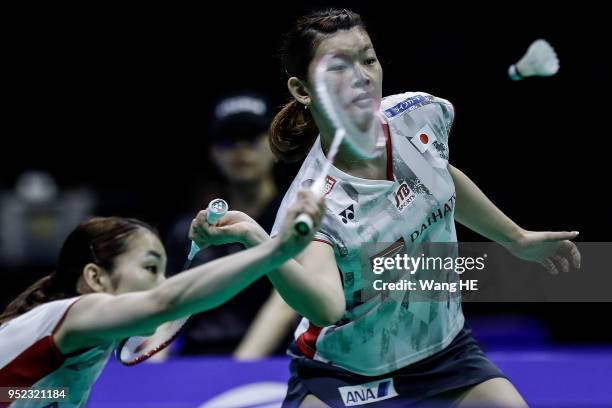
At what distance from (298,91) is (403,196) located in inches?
17.3

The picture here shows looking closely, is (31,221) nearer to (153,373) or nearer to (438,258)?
(153,373)

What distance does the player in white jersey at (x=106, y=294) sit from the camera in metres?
2.19

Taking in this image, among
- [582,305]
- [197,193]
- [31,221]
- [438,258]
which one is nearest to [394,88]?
[438,258]

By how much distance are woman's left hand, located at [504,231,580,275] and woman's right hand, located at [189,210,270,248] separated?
0.96m

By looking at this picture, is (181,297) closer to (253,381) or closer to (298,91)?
(298,91)

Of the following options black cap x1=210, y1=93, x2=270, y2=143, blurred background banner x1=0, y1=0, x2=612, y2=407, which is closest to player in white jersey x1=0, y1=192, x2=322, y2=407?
blurred background banner x1=0, y1=0, x2=612, y2=407

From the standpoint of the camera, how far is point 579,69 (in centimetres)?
543

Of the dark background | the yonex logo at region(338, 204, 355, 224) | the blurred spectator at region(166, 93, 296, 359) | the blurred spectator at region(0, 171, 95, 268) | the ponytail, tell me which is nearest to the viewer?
the yonex logo at region(338, 204, 355, 224)

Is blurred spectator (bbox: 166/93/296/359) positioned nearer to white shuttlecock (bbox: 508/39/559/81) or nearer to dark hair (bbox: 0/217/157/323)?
dark hair (bbox: 0/217/157/323)

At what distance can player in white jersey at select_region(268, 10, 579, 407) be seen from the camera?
2.66 metres

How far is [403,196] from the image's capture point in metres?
2.72

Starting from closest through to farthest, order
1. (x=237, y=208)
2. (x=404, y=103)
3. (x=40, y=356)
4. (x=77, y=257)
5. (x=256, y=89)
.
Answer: (x=40, y=356), (x=404, y=103), (x=77, y=257), (x=237, y=208), (x=256, y=89)

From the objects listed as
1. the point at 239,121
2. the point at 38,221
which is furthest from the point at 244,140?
the point at 38,221

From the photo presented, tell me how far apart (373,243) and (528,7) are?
3.11m
